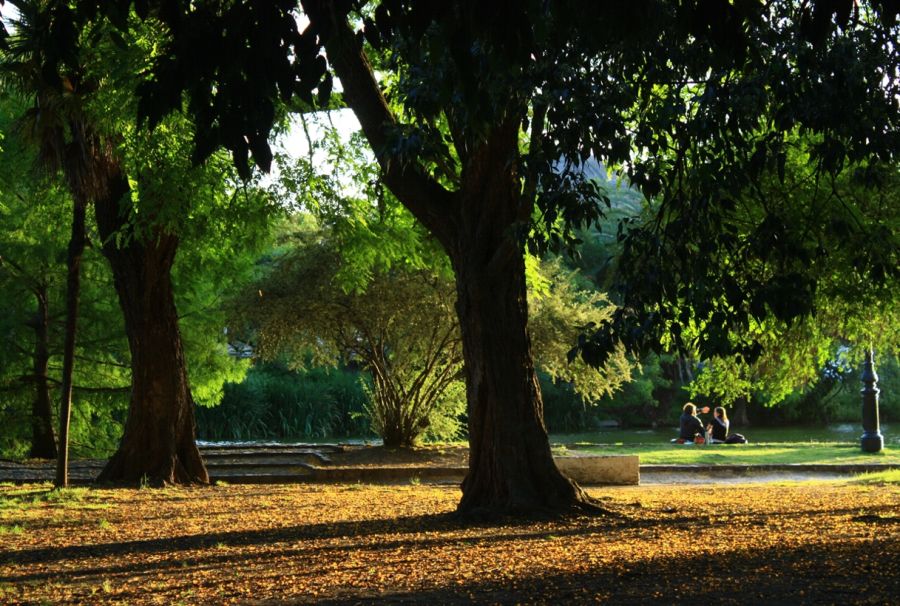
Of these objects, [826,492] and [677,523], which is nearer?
[677,523]

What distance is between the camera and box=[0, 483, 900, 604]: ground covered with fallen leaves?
21.8ft

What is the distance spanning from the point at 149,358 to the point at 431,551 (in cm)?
802

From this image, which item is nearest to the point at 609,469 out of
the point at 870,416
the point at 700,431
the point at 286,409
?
the point at 870,416

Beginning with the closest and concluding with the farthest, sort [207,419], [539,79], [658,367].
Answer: [539,79] → [207,419] → [658,367]

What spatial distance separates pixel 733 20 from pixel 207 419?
31.7 metres

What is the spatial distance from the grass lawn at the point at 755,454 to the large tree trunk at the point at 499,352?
34.0ft

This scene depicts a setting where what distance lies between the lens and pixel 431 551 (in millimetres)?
8469

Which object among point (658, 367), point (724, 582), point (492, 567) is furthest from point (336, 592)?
point (658, 367)

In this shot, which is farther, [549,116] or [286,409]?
[286,409]

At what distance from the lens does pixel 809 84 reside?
774 centimetres

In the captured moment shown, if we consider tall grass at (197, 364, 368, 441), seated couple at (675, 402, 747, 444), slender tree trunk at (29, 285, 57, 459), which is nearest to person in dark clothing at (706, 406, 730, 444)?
seated couple at (675, 402, 747, 444)

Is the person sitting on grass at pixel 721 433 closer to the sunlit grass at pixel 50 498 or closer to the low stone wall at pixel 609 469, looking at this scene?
the low stone wall at pixel 609 469

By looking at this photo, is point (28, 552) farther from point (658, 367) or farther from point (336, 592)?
point (658, 367)

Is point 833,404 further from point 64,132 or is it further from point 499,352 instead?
point 64,132
